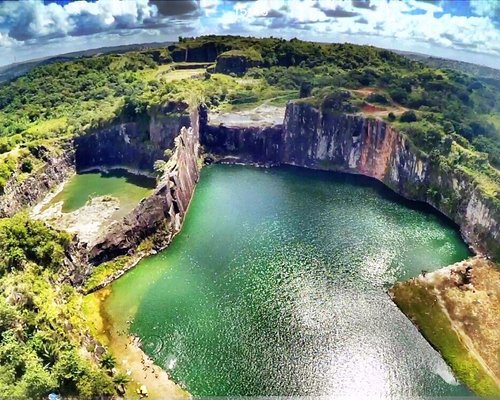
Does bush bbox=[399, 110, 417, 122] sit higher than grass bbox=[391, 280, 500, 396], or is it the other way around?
bush bbox=[399, 110, 417, 122]

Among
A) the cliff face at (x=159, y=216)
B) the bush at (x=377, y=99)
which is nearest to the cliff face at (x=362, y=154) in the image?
the bush at (x=377, y=99)

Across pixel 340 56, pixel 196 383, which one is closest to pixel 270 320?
pixel 196 383

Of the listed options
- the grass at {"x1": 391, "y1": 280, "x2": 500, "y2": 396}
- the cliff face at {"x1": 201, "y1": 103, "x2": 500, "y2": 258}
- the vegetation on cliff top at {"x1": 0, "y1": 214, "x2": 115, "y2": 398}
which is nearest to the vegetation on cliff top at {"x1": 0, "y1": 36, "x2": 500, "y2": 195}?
the cliff face at {"x1": 201, "y1": 103, "x2": 500, "y2": 258}

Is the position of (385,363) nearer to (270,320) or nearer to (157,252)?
(270,320)

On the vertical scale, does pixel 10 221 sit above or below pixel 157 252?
above

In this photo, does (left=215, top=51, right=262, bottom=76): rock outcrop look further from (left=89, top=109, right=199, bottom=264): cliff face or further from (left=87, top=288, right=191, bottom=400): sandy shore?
(left=87, top=288, right=191, bottom=400): sandy shore

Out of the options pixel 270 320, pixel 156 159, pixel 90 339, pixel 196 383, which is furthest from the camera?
pixel 156 159
